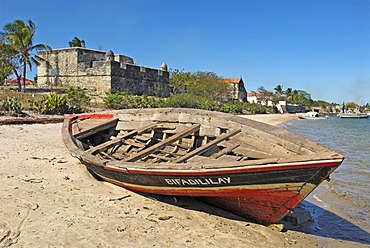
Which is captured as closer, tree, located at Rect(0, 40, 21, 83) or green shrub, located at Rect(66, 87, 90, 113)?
green shrub, located at Rect(66, 87, 90, 113)

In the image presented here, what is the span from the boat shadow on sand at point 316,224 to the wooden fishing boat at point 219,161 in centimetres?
11

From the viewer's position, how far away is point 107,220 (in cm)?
346

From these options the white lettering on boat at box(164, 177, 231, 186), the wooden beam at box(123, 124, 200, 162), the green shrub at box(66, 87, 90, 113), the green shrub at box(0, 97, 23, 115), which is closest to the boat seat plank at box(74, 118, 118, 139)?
the wooden beam at box(123, 124, 200, 162)

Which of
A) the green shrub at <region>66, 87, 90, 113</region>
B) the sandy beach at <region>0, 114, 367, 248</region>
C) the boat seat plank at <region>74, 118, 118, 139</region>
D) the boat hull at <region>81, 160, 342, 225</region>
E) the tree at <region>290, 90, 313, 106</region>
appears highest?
the tree at <region>290, 90, 313, 106</region>

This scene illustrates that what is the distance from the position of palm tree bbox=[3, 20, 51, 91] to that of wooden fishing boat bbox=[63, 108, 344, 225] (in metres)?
21.8

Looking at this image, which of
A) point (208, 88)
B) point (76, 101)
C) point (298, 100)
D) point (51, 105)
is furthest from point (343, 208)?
point (298, 100)

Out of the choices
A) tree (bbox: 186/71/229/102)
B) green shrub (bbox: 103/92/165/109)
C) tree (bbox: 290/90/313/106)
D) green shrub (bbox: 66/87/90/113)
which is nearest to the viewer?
green shrub (bbox: 66/87/90/113)

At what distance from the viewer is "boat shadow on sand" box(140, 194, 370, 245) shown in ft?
13.3

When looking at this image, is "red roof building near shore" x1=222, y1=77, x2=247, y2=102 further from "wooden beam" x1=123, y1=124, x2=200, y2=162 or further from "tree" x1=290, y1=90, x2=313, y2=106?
"wooden beam" x1=123, y1=124, x2=200, y2=162

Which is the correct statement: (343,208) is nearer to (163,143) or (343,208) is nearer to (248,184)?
(248,184)

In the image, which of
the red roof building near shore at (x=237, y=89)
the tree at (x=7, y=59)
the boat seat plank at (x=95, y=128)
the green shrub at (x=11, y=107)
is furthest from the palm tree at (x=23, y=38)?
the red roof building near shore at (x=237, y=89)

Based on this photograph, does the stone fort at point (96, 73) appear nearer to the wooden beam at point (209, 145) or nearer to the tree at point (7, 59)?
the tree at point (7, 59)

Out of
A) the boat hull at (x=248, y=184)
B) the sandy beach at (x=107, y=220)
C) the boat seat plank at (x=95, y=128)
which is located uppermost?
the boat seat plank at (x=95, y=128)

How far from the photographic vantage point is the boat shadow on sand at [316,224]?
4.05 metres
